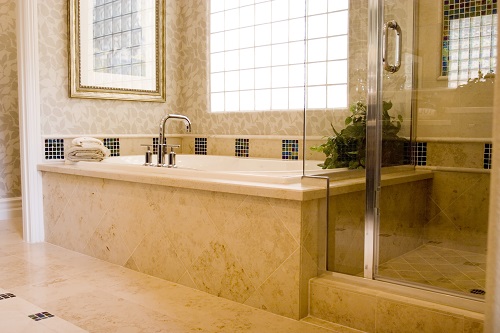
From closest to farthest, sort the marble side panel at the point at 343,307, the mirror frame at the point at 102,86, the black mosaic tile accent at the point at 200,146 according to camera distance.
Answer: the marble side panel at the point at 343,307, the mirror frame at the point at 102,86, the black mosaic tile accent at the point at 200,146

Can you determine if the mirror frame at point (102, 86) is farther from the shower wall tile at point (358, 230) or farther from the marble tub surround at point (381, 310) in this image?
the marble tub surround at point (381, 310)

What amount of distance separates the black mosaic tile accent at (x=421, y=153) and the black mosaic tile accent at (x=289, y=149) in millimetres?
1032

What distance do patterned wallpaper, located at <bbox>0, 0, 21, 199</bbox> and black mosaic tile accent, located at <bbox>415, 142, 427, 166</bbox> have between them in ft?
10.6

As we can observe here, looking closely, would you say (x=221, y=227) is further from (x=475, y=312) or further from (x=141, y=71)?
(x=141, y=71)

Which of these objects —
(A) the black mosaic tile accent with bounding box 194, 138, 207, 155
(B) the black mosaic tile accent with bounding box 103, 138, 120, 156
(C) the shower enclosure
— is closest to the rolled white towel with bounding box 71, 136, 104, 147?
(B) the black mosaic tile accent with bounding box 103, 138, 120, 156

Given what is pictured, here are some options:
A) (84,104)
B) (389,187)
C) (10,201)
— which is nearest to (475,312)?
(389,187)

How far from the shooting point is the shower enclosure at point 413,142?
220 cm

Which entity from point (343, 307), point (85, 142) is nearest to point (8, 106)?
point (85, 142)

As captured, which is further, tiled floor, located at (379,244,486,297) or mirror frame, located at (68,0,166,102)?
mirror frame, located at (68,0,166,102)

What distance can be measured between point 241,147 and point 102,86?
3.79 feet

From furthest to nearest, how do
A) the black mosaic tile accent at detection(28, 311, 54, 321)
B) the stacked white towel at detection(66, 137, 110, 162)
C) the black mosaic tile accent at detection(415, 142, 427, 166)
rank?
the stacked white towel at detection(66, 137, 110, 162), the black mosaic tile accent at detection(415, 142, 427, 166), the black mosaic tile accent at detection(28, 311, 54, 321)

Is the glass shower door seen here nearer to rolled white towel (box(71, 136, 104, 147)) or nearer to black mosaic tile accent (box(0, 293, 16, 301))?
black mosaic tile accent (box(0, 293, 16, 301))

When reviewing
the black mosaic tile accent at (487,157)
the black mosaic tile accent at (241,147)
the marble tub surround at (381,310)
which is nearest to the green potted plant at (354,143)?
the black mosaic tile accent at (487,157)

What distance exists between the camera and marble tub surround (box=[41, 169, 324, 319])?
2047 mm
